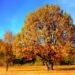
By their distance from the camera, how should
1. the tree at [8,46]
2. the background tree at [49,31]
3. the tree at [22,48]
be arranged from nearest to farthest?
the background tree at [49,31] < the tree at [22,48] < the tree at [8,46]

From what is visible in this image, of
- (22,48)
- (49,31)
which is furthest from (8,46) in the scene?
(49,31)

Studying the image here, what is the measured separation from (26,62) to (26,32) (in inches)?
1254

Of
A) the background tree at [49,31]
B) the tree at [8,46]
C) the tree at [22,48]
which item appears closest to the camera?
the background tree at [49,31]

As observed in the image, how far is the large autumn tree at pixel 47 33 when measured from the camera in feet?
190

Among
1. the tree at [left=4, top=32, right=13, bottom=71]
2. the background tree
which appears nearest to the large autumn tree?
the background tree

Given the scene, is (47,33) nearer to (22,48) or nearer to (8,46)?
(22,48)

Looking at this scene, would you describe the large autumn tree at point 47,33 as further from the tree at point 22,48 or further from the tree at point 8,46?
the tree at point 8,46

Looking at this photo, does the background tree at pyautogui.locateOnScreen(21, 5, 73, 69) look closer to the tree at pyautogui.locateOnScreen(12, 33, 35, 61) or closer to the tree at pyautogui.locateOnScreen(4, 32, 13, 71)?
the tree at pyautogui.locateOnScreen(12, 33, 35, 61)

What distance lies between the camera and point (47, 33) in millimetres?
57906

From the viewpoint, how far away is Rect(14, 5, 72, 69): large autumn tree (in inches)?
2285

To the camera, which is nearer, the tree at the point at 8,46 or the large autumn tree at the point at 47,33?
the large autumn tree at the point at 47,33

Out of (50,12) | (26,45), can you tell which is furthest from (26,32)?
(50,12)

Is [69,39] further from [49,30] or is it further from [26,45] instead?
[26,45]

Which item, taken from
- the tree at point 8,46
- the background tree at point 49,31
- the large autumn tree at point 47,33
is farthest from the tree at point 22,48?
the tree at point 8,46
